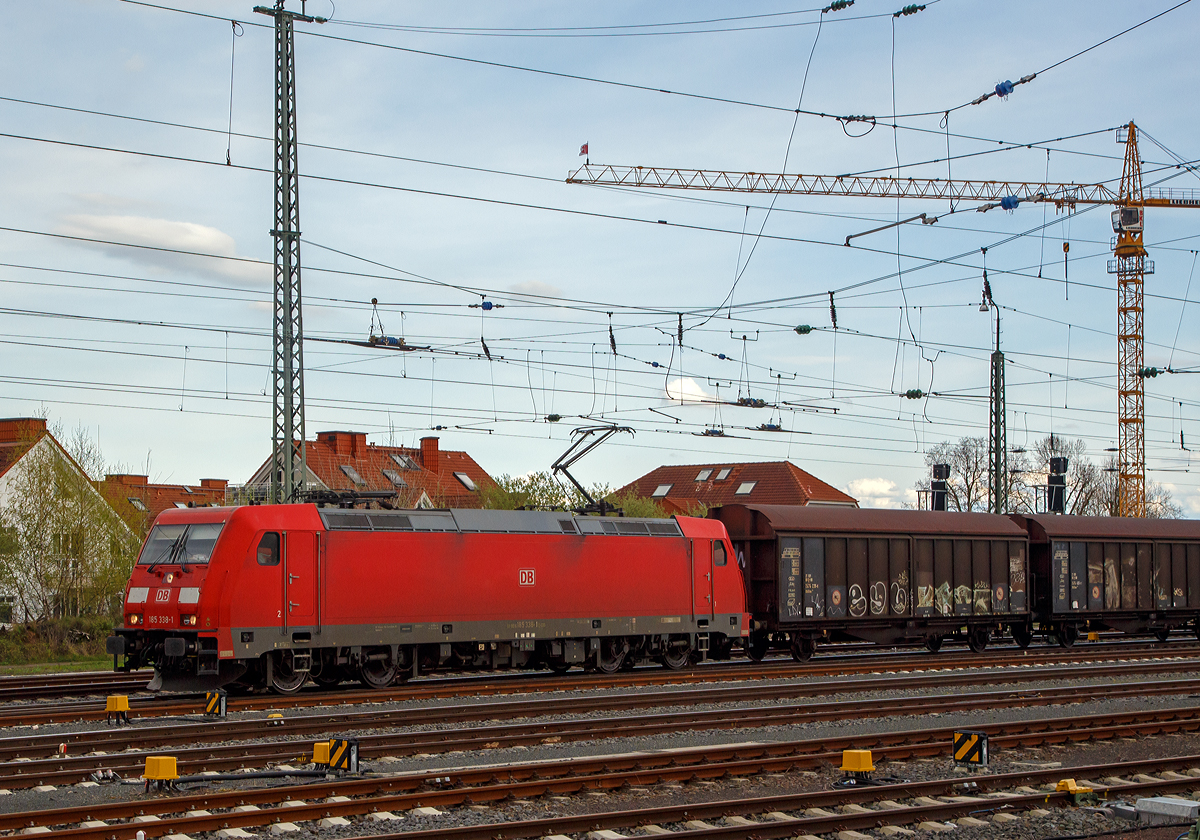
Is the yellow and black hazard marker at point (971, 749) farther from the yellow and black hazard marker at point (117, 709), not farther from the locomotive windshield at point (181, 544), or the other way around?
the locomotive windshield at point (181, 544)

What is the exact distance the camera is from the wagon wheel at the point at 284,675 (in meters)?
19.2

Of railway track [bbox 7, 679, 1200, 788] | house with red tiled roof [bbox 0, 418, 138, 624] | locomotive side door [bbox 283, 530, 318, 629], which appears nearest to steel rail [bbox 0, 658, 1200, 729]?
locomotive side door [bbox 283, 530, 318, 629]

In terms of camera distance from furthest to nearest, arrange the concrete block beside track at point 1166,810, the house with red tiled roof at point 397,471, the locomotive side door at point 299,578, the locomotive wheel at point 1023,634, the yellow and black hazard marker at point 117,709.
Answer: the house with red tiled roof at point 397,471
the locomotive wheel at point 1023,634
the locomotive side door at point 299,578
the yellow and black hazard marker at point 117,709
the concrete block beside track at point 1166,810

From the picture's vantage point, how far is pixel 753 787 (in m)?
11.8

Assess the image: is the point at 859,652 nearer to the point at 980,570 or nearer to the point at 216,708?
the point at 980,570

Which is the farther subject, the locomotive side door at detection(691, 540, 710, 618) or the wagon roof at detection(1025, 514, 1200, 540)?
the wagon roof at detection(1025, 514, 1200, 540)

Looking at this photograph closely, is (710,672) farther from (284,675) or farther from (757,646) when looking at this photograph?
(284,675)

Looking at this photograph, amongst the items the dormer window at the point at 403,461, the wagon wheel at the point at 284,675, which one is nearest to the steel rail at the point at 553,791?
the wagon wheel at the point at 284,675

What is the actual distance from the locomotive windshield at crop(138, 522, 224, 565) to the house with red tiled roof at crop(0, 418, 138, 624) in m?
15.3

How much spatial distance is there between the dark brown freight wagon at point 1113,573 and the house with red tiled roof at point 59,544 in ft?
85.5

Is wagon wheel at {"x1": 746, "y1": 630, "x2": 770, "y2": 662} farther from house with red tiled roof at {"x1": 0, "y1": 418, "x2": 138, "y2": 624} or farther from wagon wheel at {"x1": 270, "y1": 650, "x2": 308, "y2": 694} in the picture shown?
house with red tiled roof at {"x1": 0, "y1": 418, "x2": 138, "y2": 624}

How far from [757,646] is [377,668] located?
9977 millimetres

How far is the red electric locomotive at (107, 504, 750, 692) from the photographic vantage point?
18.7 metres

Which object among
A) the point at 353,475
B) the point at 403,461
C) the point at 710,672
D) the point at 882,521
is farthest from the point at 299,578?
the point at 403,461
